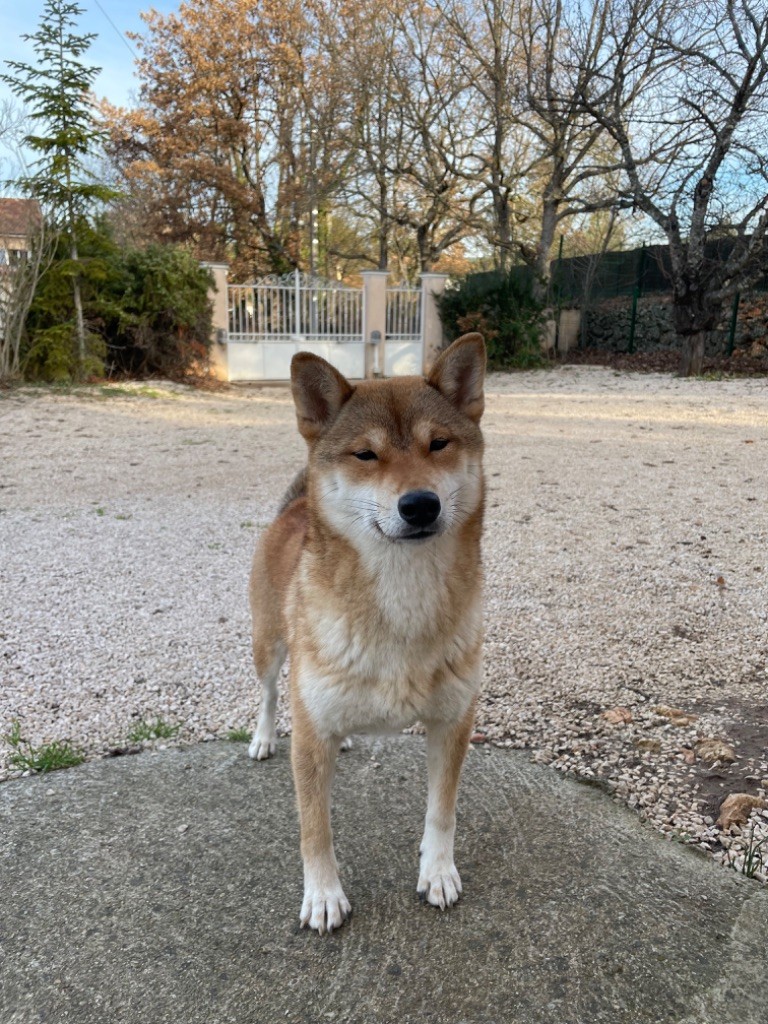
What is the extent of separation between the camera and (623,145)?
1664cm

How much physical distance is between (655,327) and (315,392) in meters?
21.3

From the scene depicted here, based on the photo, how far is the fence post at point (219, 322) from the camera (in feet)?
61.6

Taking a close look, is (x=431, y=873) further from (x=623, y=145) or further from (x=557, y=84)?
(x=557, y=84)

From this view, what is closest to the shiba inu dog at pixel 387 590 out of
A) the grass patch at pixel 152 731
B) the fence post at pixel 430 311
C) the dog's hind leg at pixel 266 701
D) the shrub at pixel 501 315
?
the dog's hind leg at pixel 266 701

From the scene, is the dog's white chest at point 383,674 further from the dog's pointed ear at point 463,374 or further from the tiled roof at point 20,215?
the tiled roof at point 20,215

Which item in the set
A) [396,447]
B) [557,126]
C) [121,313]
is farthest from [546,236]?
[396,447]

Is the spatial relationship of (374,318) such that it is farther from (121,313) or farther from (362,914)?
(362,914)

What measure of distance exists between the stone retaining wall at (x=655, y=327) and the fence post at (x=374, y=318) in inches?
284

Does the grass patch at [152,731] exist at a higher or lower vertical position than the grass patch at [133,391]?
lower

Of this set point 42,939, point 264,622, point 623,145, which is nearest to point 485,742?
point 264,622

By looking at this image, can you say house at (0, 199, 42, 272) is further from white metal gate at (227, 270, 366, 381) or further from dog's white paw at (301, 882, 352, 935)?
dog's white paw at (301, 882, 352, 935)

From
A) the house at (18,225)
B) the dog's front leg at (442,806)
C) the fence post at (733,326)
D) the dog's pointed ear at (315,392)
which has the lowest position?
the dog's front leg at (442,806)

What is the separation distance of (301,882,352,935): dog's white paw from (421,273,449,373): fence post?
1980 centimetres

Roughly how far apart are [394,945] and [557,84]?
22.6 m
